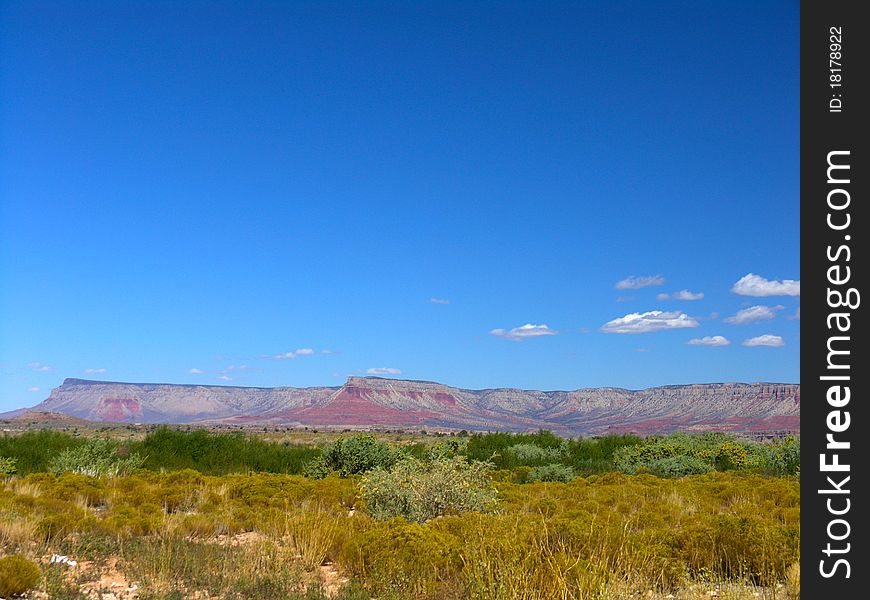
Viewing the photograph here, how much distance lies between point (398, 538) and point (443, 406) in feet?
495

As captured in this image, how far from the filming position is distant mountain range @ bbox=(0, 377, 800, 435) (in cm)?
11056

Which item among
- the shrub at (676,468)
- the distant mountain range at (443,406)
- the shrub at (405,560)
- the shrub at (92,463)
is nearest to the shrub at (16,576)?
the shrub at (405,560)

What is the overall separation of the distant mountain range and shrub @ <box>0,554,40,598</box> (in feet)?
277

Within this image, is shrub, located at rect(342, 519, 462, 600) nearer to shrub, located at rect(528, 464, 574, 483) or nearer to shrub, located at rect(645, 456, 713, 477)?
shrub, located at rect(528, 464, 574, 483)

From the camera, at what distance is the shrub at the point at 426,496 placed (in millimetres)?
11922

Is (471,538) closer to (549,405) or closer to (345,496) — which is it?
(345,496)

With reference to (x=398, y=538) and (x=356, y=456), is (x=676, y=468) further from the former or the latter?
(x=398, y=538)

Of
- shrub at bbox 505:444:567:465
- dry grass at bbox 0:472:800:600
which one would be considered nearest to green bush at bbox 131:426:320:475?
shrub at bbox 505:444:567:465

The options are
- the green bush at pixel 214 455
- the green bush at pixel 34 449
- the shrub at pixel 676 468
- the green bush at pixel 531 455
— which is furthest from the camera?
the green bush at pixel 531 455

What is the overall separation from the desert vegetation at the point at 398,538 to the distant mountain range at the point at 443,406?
75914mm

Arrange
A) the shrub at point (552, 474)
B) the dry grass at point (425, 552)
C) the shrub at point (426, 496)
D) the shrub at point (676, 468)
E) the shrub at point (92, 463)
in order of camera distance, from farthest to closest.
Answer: the shrub at point (676, 468) → the shrub at point (552, 474) → the shrub at point (92, 463) → the shrub at point (426, 496) → the dry grass at point (425, 552)

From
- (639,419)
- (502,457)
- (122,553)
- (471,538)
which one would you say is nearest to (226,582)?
(122,553)

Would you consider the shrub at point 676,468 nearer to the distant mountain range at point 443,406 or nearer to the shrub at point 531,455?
the shrub at point 531,455

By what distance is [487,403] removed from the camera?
157750 millimetres
